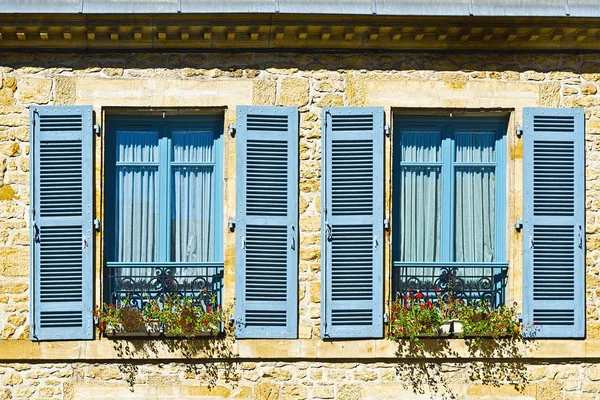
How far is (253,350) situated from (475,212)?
2399mm

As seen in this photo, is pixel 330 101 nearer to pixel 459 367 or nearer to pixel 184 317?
pixel 184 317

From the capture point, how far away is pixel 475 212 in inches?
425

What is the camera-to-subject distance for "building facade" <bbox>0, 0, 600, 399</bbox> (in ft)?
33.8

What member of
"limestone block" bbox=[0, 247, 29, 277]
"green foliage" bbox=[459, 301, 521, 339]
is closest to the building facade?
"limestone block" bbox=[0, 247, 29, 277]

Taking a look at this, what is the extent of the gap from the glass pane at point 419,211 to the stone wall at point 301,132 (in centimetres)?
65

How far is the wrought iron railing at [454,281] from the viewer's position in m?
10.6

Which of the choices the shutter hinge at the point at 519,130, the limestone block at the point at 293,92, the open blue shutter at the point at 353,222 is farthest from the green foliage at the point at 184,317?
the shutter hinge at the point at 519,130

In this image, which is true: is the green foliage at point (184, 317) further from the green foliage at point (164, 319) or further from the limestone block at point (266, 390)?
the limestone block at point (266, 390)

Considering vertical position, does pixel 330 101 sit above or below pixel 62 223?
above

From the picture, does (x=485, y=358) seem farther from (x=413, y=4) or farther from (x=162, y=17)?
Result: (x=162, y=17)

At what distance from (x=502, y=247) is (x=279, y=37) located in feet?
9.11

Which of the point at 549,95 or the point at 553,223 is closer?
the point at 553,223

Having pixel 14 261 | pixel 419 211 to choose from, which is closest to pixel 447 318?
pixel 419 211

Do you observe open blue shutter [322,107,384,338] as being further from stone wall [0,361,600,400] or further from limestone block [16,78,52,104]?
limestone block [16,78,52,104]
